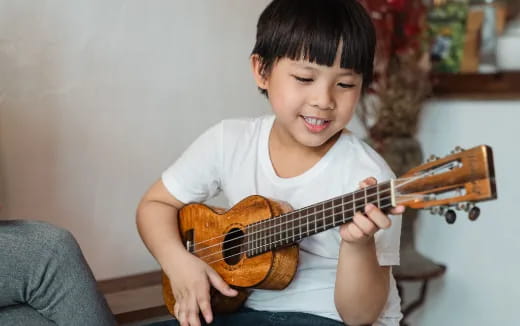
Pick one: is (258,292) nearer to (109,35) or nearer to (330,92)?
(330,92)

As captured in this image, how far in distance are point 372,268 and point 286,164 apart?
29 centimetres

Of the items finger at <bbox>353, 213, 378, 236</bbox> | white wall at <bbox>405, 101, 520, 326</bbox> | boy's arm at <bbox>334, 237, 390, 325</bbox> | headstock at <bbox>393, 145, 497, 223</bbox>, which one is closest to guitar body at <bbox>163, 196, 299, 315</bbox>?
boy's arm at <bbox>334, 237, 390, 325</bbox>

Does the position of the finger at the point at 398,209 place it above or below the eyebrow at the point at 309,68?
below

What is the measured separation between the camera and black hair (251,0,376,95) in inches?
47.6

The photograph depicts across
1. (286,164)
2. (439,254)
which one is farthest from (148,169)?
(439,254)

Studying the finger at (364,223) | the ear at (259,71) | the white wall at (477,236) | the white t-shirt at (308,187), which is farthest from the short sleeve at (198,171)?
the white wall at (477,236)

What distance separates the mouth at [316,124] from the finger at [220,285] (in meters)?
0.32

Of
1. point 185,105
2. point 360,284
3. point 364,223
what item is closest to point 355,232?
point 364,223

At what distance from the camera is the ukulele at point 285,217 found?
2.88ft

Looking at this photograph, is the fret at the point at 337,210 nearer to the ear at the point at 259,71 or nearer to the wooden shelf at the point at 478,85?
the ear at the point at 259,71

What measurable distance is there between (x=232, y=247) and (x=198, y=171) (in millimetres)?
208

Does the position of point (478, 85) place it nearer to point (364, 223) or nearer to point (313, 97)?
point (313, 97)

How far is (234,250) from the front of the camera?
1.30 m

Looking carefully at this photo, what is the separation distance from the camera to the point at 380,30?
2090mm
